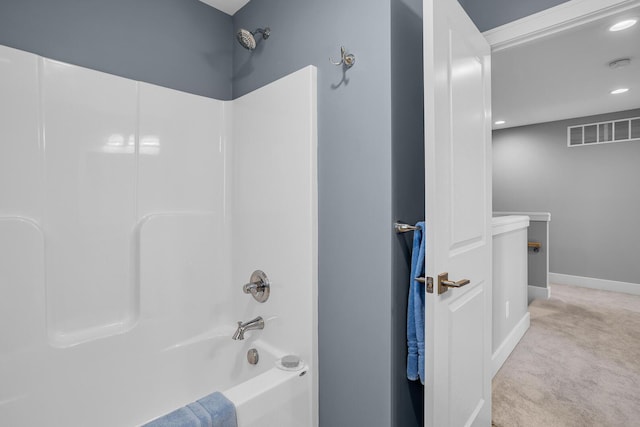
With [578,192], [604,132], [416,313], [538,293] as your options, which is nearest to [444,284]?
[416,313]

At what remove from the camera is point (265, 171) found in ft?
5.45

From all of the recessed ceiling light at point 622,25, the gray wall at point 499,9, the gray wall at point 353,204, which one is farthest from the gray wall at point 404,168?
the recessed ceiling light at point 622,25

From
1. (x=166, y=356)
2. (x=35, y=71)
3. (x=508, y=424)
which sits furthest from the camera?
(x=508, y=424)

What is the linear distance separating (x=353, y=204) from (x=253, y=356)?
100 centimetres

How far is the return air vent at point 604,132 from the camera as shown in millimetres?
4387

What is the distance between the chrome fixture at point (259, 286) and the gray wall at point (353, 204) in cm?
35

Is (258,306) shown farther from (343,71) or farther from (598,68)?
(598,68)

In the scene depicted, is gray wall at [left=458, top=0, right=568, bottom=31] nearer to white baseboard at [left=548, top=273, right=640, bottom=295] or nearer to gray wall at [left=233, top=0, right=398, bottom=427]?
gray wall at [left=233, top=0, right=398, bottom=427]

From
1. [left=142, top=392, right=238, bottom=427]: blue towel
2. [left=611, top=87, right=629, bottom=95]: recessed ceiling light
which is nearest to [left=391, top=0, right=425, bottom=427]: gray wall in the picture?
[left=142, top=392, right=238, bottom=427]: blue towel

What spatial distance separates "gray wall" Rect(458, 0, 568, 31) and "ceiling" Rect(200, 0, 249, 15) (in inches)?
49.8

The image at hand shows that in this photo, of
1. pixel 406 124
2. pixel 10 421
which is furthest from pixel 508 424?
pixel 10 421

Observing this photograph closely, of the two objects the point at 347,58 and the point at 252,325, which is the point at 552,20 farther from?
the point at 252,325

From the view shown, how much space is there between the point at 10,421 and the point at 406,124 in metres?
1.96

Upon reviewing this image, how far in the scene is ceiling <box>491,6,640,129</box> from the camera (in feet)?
8.61
